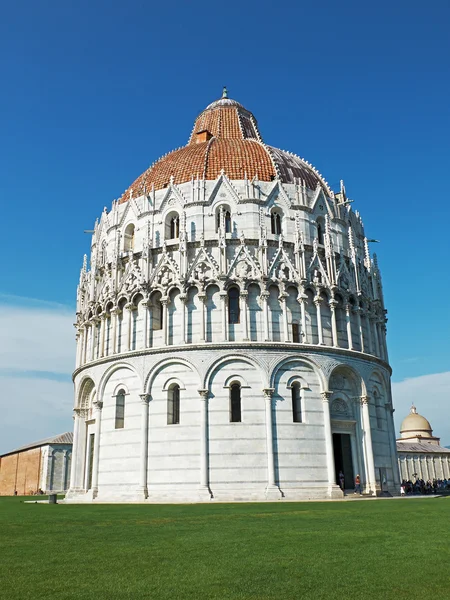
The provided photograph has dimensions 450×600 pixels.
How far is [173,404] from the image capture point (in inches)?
1236

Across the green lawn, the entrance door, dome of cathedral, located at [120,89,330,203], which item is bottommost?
the green lawn

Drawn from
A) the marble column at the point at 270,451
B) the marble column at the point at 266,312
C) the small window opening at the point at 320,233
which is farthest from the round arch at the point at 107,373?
the small window opening at the point at 320,233

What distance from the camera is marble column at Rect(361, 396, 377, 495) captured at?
1265 inches

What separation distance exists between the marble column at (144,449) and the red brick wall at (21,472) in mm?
31014

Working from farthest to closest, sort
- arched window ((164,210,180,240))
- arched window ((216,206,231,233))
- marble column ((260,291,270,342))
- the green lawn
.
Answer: arched window ((164,210,180,240)) → arched window ((216,206,231,233)) → marble column ((260,291,270,342)) → the green lawn

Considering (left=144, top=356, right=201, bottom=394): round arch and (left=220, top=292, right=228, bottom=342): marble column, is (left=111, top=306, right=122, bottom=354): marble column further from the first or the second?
(left=220, top=292, right=228, bottom=342): marble column

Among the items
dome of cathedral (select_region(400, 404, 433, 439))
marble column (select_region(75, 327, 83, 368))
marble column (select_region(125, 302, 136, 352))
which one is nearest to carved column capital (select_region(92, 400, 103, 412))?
marble column (select_region(125, 302, 136, 352))

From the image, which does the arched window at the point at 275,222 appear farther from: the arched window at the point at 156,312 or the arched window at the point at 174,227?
the arched window at the point at 156,312

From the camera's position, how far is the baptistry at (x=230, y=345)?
30.0m

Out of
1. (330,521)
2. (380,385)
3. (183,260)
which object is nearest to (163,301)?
(183,260)

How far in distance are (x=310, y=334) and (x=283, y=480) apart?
8310 mm

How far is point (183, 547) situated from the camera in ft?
34.4

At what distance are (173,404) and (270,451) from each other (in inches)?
235

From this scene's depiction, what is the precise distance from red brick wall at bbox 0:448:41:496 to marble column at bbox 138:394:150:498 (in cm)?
3101
